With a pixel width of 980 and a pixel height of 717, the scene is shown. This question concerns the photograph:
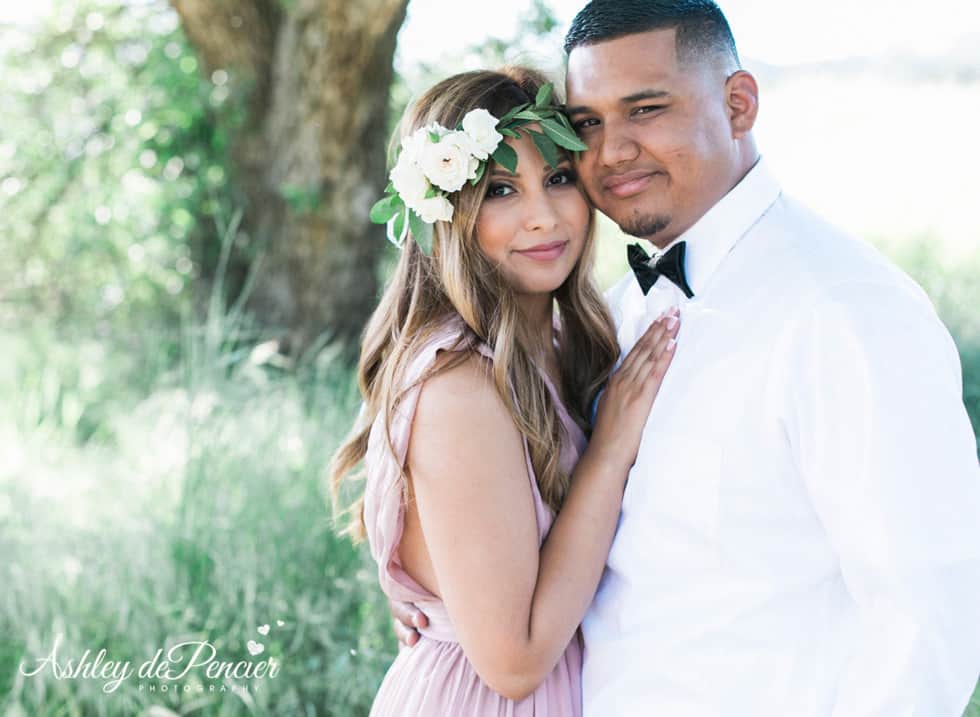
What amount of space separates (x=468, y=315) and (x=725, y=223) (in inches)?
23.6

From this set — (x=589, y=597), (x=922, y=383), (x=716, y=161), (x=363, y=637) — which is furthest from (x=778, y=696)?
(x=363, y=637)

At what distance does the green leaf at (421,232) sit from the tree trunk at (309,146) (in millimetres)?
3493

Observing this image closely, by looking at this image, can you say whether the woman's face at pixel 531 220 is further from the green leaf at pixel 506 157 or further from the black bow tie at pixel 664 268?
the black bow tie at pixel 664 268

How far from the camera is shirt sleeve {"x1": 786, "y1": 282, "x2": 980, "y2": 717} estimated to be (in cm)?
161

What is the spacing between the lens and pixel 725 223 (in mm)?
2090

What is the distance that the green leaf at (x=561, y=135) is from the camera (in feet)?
7.09

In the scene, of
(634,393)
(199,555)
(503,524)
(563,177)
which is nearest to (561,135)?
(563,177)

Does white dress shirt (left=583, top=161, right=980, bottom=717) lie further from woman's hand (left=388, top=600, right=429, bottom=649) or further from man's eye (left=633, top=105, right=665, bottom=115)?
woman's hand (left=388, top=600, right=429, bottom=649)

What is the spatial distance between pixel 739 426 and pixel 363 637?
2106 mm

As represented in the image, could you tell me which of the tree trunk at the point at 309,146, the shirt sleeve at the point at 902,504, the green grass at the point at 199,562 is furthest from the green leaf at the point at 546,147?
the tree trunk at the point at 309,146

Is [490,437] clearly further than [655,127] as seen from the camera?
No

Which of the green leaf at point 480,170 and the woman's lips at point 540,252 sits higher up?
the green leaf at point 480,170

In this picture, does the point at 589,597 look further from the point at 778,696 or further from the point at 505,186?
the point at 505,186

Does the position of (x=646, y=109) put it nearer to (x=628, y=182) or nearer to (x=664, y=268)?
(x=628, y=182)
